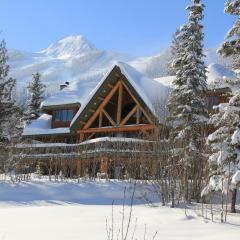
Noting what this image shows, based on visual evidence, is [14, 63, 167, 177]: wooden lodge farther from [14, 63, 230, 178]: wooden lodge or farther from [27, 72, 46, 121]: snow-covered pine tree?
[27, 72, 46, 121]: snow-covered pine tree

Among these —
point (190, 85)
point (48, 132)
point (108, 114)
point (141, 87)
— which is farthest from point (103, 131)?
point (190, 85)

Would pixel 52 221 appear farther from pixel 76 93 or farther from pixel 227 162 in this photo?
pixel 76 93

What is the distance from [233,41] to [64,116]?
24004mm

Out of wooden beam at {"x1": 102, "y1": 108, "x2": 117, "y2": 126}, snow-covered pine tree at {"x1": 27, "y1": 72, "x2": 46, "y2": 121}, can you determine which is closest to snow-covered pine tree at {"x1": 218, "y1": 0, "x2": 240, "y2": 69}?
wooden beam at {"x1": 102, "y1": 108, "x2": 117, "y2": 126}

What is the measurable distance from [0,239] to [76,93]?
30.4m

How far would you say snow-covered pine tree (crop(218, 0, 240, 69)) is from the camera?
15.6 metres

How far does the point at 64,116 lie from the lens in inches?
1512

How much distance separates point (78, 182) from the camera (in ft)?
74.4

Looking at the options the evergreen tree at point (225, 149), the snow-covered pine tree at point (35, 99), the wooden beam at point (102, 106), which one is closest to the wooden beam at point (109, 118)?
the wooden beam at point (102, 106)

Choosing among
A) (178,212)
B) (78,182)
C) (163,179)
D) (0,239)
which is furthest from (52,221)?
(78,182)

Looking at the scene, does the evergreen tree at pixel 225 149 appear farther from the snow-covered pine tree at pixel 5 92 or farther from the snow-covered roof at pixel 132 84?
the snow-covered pine tree at pixel 5 92

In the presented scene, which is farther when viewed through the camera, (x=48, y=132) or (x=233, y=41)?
(x=48, y=132)

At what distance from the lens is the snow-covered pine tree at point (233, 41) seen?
15.6 metres

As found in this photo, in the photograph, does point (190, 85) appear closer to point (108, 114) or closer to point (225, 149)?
point (108, 114)
